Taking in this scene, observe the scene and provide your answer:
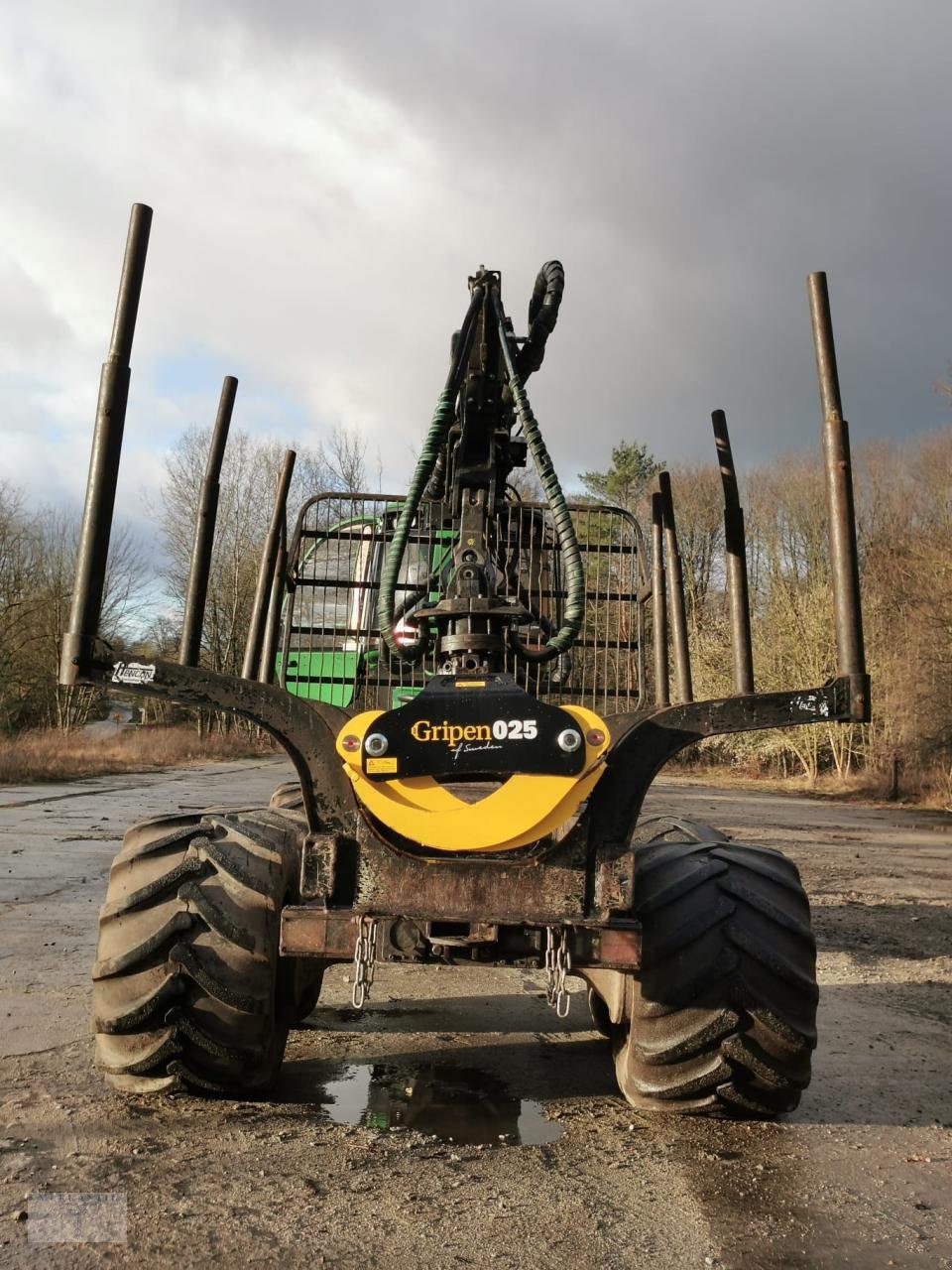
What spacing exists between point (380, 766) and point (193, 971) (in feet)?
2.78

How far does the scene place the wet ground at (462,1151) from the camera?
2531 millimetres

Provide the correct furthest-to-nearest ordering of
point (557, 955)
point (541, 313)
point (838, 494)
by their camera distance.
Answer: point (541, 313) < point (838, 494) < point (557, 955)

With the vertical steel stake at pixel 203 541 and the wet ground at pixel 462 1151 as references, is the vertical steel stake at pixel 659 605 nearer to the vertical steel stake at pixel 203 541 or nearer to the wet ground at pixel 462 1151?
the wet ground at pixel 462 1151

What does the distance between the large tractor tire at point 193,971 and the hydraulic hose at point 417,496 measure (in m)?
0.89

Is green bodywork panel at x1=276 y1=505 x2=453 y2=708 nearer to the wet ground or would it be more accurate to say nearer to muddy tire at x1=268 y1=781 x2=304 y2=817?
muddy tire at x1=268 y1=781 x2=304 y2=817

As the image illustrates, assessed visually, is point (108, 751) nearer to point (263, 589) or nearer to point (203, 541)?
point (263, 589)

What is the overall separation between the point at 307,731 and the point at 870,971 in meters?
4.18

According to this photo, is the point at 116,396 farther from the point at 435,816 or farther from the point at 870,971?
the point at 870,971

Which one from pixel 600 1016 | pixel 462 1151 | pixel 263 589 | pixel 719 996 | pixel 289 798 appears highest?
pixel 263 589

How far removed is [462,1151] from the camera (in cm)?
311

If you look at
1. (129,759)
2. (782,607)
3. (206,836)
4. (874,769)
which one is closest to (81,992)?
(206,836)

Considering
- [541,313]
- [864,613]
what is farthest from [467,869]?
[864,613]

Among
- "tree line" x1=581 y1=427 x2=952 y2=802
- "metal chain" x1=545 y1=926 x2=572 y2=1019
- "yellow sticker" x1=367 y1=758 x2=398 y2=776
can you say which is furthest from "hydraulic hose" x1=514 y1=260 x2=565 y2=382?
"tree line" x1=581 y1=427 x2=952 y2=802

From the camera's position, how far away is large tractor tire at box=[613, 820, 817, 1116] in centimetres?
311
